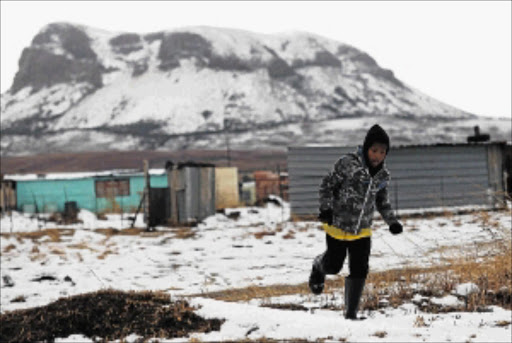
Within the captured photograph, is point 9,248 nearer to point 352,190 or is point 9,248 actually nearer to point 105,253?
point 105,253

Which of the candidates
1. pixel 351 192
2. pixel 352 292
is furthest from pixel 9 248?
pixel 351 192

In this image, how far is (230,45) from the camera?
7343 inches

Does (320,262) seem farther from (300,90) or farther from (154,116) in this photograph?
(300,90)

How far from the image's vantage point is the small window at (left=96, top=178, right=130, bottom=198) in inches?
1389

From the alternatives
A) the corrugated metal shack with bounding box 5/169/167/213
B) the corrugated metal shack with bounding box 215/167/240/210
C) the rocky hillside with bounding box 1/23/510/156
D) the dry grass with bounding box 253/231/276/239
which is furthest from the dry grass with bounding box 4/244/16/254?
the rocky hillside with bounding box 1/23/510/156

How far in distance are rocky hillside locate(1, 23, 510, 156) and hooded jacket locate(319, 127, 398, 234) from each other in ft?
372

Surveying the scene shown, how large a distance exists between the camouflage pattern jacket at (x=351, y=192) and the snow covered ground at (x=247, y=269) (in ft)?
3.57

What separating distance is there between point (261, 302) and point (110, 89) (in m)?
160

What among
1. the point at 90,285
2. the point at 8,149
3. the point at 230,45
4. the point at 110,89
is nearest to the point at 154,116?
the point at 110,89

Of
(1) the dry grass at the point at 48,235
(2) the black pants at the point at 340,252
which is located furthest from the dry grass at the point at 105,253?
(2) the black pants at the point at 340,252

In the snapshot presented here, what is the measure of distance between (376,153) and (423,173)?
18788 millimetres

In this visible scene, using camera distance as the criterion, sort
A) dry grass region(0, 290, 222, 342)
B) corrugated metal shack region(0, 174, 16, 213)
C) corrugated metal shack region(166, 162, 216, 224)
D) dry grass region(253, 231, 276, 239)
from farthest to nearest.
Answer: corrugated metal shack region(0, 174, 16, 213)
corrugated metal shack region(166, 162, 216, 224)
dry grass region(253, 231, 276, 239)
dry grass region(0, 290, 222, 342)

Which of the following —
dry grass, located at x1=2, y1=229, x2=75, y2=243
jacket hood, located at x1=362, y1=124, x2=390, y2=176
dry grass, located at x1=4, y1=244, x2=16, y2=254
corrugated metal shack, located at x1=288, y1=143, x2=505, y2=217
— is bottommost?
dry grass, located at x1=2, y1=229, x2=75, y2=243

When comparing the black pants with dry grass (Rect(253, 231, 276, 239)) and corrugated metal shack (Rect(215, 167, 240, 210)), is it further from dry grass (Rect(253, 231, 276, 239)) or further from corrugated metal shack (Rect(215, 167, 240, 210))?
corrugated metal shack (Rect(215, 167, 240, 210))
